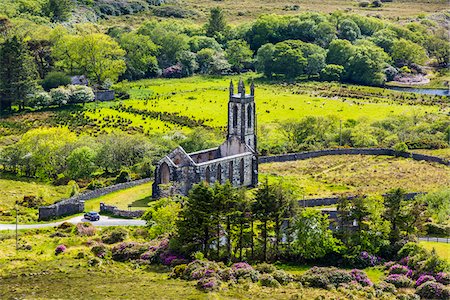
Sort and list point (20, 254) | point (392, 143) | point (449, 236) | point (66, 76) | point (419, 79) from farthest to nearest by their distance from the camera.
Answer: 1. point (419, 79)
2. point (66, 76)
3. point (392, 143)
4. point (449, 236)
5. point (20, 254)

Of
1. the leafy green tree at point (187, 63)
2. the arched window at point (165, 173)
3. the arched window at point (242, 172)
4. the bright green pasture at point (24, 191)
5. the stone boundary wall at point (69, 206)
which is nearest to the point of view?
the stone boundary wall at point (69, 206)

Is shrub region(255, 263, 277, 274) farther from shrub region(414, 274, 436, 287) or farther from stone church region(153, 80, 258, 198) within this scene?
stone church region(153, 80, 258, 198)

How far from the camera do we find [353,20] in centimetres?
18925

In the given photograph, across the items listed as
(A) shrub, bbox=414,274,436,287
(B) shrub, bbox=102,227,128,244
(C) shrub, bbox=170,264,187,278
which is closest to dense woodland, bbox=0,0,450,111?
(B) shrub, bbox=102,227,128,244

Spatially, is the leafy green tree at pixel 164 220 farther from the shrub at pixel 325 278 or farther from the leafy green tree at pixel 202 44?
the leafy green tree at pixel 202 44

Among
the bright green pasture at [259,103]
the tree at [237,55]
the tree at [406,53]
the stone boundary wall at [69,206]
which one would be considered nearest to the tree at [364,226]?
the stone boundary wall at [69,206]

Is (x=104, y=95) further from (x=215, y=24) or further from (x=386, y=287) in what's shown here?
(x=386, y=287)

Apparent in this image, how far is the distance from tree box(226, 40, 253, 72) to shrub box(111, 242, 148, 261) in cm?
10450

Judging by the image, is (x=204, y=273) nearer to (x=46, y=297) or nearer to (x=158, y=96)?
(x=46, y=297)

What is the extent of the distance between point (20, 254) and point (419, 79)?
4750 inches

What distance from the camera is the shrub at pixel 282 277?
55031 millimetres

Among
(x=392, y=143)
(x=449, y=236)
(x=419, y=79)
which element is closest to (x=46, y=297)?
(x=449, y=236)

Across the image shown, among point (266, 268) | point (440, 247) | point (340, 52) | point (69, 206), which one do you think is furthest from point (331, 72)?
point (266, 268)

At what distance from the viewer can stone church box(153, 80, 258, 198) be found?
7162cm
